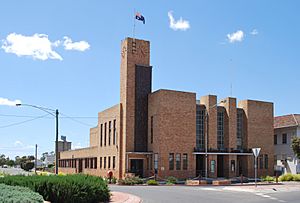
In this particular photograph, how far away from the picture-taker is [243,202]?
882 inches

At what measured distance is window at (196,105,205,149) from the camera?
49522 mm

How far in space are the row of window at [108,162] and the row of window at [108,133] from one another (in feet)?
6.15

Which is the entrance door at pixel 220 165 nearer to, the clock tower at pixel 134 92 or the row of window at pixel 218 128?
the row of window at pixel 218 128

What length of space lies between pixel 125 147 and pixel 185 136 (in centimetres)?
689

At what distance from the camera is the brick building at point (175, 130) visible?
4697cm

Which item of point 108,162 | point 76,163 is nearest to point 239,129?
point 108,162

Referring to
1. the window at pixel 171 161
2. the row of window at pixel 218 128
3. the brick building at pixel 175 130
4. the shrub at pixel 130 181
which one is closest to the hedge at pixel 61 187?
the shrub at pixel 130 181

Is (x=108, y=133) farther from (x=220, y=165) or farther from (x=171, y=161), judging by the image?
(x=220, y=165)

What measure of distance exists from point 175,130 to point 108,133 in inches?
445

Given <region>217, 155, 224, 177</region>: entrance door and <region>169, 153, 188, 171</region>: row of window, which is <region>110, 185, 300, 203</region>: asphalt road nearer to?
<region>169, 153, 188, 171</region>: row of window

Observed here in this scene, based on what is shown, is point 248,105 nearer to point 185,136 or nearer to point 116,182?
point 185,136

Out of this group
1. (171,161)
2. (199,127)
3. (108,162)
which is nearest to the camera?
(171,161)

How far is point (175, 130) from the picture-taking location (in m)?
47.2

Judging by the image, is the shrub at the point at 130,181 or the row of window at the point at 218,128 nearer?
the shrub at the point at 130,181
